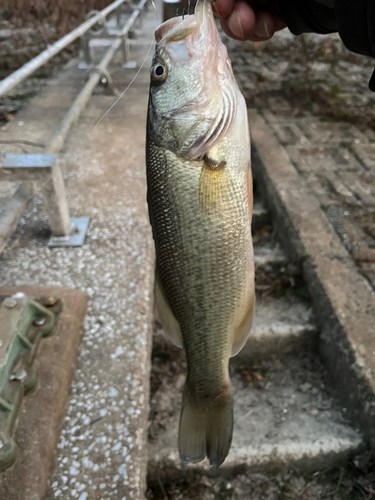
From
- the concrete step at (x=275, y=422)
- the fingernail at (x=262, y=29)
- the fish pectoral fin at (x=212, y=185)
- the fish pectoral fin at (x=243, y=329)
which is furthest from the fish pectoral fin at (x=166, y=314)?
the fingernail at (x=262, y=29)

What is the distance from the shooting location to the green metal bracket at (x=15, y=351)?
1487 mm

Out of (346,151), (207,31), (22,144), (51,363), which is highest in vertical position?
(207,31)

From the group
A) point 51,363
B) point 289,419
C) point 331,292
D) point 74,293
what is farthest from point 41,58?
point 289,419

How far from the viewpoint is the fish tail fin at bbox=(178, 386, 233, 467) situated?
1.37 meters

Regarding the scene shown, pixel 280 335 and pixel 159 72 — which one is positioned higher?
pixel 159 72

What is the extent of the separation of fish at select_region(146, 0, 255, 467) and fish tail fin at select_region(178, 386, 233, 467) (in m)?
0.22

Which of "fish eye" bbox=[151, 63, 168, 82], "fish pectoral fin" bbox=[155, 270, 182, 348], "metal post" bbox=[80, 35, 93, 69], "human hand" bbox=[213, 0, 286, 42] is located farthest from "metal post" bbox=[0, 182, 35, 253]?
"metal post" bbox=[80, 35, 93, 69]

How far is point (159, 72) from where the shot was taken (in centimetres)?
125

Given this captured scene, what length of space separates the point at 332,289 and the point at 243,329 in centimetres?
121

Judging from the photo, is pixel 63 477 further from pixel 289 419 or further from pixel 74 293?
A: pixel 289 419

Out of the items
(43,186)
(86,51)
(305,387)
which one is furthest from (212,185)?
(86,51)

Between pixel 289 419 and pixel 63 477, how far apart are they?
118 centimetres

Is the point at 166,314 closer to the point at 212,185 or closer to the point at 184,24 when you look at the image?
the point at 212,185

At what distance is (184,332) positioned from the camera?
1.31m
